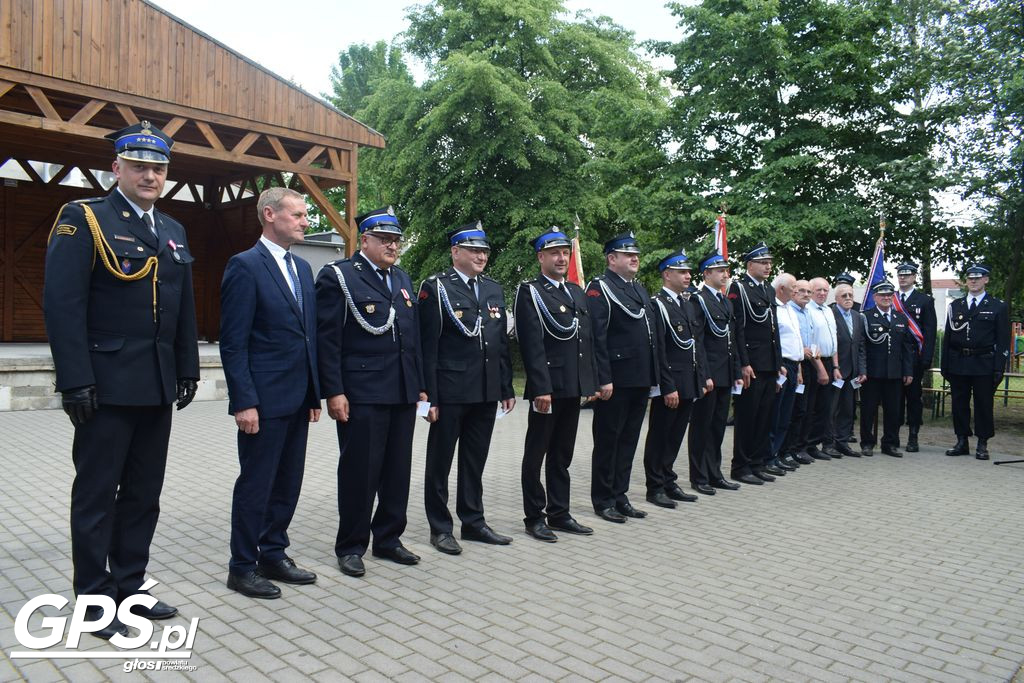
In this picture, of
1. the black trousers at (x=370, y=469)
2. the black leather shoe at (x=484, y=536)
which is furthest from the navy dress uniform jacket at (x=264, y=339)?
the black leather shoe at (x=484, y=536)

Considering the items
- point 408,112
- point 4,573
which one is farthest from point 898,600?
point 408,112

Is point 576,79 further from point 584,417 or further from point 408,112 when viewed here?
point 584,417

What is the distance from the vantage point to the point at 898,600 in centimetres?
431

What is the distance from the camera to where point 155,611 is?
3646mm

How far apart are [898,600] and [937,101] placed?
38.8 feet

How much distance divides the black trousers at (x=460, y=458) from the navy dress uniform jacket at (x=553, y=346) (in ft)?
1.33

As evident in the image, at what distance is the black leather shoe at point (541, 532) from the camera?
5.37 metres

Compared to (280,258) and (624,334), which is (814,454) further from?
(280,258)

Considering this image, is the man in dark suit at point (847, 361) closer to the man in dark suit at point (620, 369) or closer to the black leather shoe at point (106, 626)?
the man in dark suit at point (620, 369)

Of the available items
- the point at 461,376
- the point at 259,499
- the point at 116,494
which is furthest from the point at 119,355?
the point at 461,376

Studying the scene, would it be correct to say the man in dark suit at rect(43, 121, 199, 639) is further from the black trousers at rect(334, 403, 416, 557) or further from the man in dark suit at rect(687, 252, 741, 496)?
the man in dark suit at rect(687, 252, 741, 496)

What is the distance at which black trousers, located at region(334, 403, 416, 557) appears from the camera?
453cm

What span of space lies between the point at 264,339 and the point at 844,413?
301 inches

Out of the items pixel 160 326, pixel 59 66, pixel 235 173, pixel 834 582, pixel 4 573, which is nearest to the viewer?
pixel 160 326
